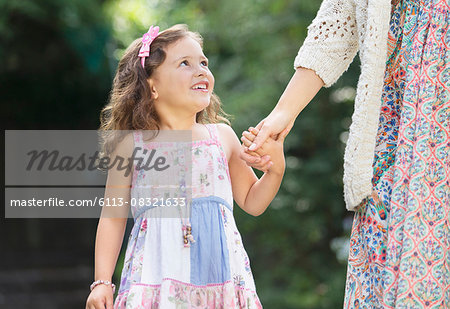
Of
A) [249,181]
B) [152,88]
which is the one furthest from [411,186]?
[152,88]

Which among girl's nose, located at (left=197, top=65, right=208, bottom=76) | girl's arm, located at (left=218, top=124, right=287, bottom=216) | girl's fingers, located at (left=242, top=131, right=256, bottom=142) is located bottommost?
girl's arm, located at (left=218, top=124, right=287, bottom=216)

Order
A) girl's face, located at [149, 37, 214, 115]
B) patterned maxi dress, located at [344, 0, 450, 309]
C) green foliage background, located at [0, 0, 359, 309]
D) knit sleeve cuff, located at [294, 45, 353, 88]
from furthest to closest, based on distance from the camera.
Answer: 1. green foliage background, located at [0, 0, 359, 309]
2. girl's face, located at [149, 37, 214, 115]
3. knit sleeve cuff, located at [294, 45, 353, 88]
4. patterned maxi dress, located at [344, 0, 450, 309]

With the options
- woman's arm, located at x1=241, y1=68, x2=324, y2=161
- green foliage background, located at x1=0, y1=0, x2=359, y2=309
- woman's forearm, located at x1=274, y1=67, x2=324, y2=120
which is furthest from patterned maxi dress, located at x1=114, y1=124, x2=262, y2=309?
green foliage background, located at x1=0, y1=0, x2=359, y2=309

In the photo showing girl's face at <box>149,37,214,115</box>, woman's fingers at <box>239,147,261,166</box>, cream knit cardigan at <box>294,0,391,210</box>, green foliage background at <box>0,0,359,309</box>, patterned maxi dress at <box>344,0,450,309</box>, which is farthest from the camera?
green foliage background at <box>0,0,359,309</box>

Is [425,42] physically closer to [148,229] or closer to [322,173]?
[148,229]

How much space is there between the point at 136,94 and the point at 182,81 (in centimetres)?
17

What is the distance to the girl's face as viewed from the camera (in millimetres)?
2150

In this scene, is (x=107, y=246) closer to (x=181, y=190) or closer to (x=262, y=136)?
(x=181, y=190)

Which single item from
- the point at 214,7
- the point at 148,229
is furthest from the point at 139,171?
the point at 214,7

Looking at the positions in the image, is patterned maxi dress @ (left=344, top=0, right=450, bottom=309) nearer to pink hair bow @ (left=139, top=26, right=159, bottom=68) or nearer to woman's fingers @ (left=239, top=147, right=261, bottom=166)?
woman's fingers @ (left=239, top=147, right=261, bottom=166)

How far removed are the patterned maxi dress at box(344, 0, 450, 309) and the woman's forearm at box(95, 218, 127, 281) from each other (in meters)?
0.74

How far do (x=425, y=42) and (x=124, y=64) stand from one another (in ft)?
3.28

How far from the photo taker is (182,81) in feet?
7.06

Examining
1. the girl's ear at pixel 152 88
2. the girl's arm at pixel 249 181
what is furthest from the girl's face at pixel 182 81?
the girl's arm at pixel 249 181
